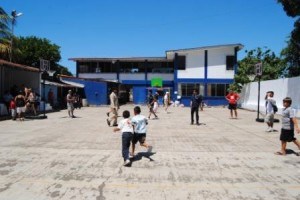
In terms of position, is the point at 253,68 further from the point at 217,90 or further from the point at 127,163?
the point at 127,163

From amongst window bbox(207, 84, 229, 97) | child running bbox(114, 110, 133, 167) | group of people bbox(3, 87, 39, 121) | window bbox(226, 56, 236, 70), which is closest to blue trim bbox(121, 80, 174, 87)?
window bbox(207, 84, 229, 97)

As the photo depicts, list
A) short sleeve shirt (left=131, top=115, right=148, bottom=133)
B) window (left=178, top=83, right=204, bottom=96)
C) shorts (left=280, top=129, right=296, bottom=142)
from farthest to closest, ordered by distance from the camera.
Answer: window (left=178, top=83, right=204, bottom=96), shorts (left=280, top=129, right=296, bottom=142), short sleeve shirt (left=131, top=115, right=148, bottom=133)

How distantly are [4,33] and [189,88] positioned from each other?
2281cm

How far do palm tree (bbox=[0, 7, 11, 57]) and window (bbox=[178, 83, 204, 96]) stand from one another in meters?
21.5

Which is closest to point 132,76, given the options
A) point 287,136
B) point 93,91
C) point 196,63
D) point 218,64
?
point 196,63

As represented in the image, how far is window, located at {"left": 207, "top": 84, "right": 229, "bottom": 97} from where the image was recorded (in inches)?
1924

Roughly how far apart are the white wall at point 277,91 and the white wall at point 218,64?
905 centimetres

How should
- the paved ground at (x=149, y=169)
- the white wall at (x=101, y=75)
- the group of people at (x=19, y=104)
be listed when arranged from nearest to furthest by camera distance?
1. the paved ground at (x=149, y=169)
2. the group of people at (x=19, y=104)
3. the white wall at (x=101, y=75)

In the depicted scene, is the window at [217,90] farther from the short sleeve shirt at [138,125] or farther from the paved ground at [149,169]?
the short sleeve shirt at [138,125]

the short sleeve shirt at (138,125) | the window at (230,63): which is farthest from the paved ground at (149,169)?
the window at (230,63)

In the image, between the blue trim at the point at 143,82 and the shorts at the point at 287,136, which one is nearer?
the shorts at the point at 287,136

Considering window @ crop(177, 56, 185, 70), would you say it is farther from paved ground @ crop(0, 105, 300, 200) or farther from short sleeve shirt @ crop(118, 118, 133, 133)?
short sleeve shirt @ crop(118, 118, 133, 133)

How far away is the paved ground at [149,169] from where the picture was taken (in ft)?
22.9

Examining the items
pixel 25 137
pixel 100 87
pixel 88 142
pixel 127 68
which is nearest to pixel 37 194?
pixel 88 142
